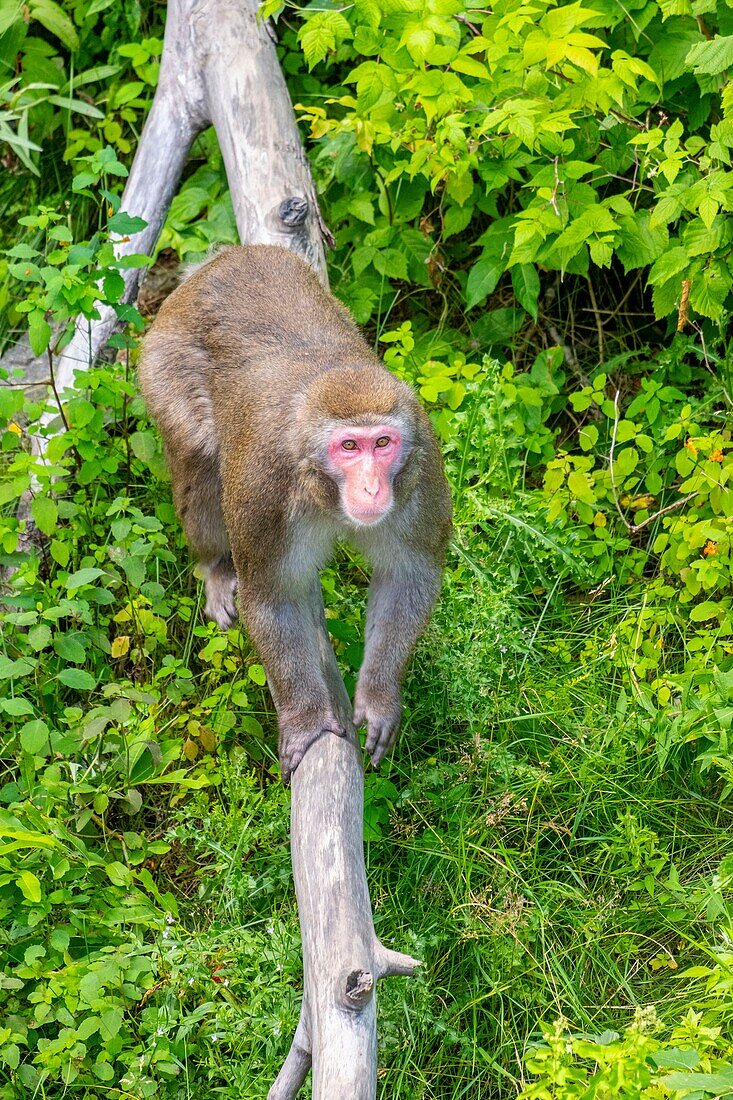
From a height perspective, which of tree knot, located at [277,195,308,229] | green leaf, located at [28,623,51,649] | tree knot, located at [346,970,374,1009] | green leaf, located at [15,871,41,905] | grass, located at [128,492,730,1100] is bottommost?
grass, located at [128,492,730,1100]

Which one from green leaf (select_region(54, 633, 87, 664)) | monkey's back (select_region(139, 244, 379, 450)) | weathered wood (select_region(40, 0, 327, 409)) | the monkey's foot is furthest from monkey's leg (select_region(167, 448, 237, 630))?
weathered wood (select_region(40, 0, 327, 409))

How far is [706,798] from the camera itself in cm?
464

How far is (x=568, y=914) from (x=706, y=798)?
0.71 meters

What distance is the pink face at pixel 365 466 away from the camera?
379cm

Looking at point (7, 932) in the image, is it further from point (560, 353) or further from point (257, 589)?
point (560, 353)

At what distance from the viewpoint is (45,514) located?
504cm

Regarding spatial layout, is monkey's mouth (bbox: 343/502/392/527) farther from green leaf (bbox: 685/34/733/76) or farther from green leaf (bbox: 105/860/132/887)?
green leaf (bbox: 685/34/733/76)

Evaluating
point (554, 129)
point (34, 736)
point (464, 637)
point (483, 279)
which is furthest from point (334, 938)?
point (483, 279)

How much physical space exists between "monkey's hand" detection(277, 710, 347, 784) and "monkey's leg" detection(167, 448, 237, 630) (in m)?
1.21

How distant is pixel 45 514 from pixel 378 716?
1652 mm

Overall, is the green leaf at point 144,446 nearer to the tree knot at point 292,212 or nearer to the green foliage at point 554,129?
the tree knot at point 292,212

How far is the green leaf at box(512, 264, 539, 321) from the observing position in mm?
5680

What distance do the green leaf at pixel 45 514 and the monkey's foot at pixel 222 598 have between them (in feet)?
2.22

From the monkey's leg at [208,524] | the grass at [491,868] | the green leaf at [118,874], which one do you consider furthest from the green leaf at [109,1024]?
the monkey's leg at [208,524]
